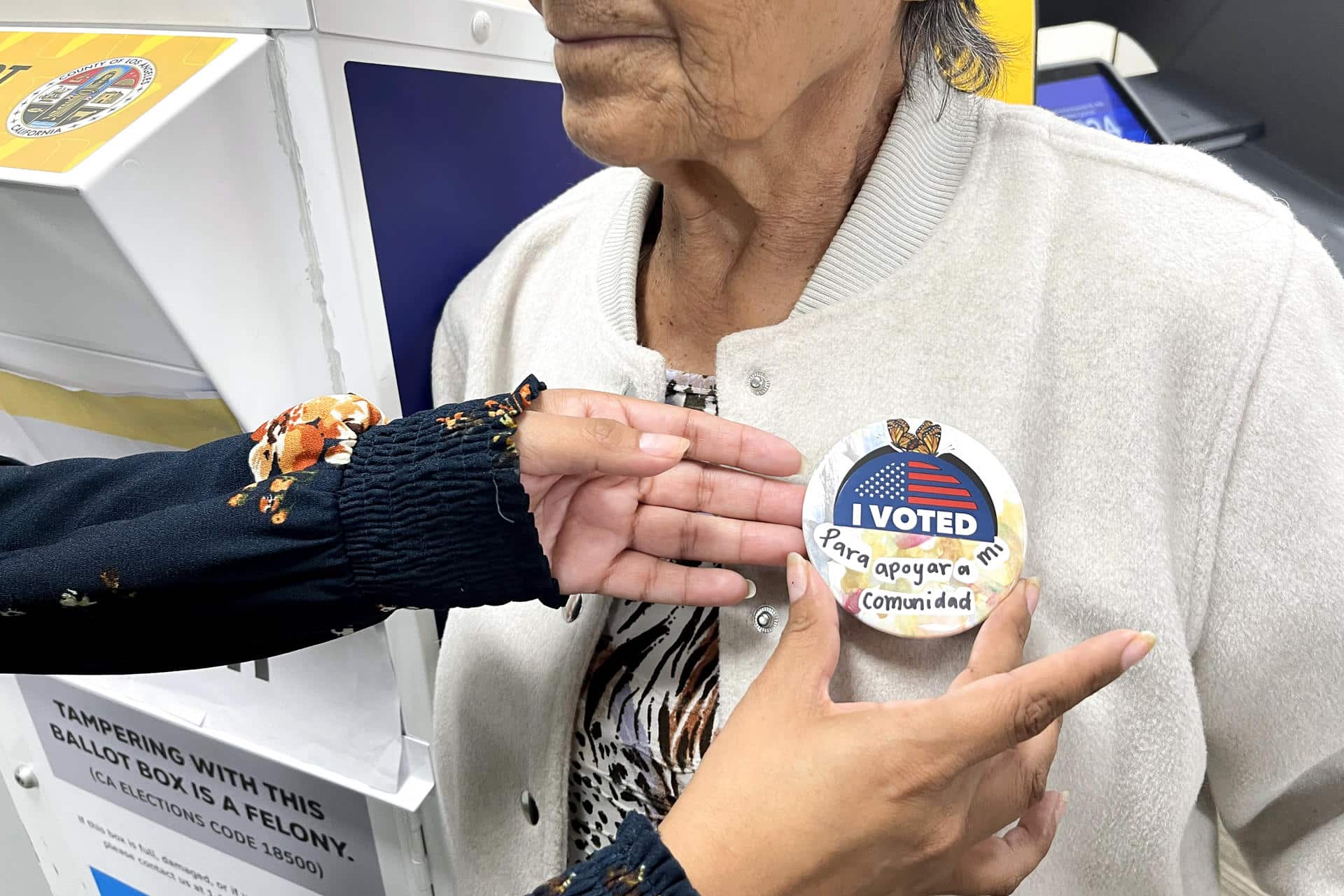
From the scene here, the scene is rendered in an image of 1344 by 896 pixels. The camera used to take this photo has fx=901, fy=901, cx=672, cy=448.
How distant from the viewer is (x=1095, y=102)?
4.66ft

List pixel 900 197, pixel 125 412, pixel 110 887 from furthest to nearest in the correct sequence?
pixel 110 887 < pixel 125 412 < pixel 900 197

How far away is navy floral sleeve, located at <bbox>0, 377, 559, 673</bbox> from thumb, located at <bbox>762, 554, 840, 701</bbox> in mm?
208

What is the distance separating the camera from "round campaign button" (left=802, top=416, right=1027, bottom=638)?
675mm

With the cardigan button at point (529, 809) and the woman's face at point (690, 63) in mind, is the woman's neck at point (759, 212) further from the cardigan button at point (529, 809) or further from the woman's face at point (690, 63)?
the cardigan button at point (529, 809)

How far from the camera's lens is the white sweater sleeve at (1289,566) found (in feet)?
2.23

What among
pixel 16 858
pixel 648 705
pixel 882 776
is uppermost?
pixel 882 776

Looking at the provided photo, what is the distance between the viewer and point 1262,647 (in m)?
0.71

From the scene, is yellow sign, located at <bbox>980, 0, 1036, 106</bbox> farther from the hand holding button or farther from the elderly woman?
the hand holding button

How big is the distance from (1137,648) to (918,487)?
191mm

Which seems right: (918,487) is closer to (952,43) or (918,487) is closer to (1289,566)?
(1289,566)

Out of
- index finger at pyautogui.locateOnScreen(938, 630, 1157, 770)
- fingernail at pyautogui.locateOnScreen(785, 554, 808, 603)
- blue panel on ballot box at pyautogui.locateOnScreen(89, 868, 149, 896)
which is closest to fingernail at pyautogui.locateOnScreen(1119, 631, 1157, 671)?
index finger at pyautogui.locateOnScreen(938, 630, 1157, 770)

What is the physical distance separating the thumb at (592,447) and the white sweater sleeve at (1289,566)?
44 centimetres

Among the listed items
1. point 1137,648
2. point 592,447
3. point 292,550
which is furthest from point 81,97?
point 1137,648

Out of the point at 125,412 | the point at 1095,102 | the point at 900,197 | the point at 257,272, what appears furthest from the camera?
the point at 1095,102
